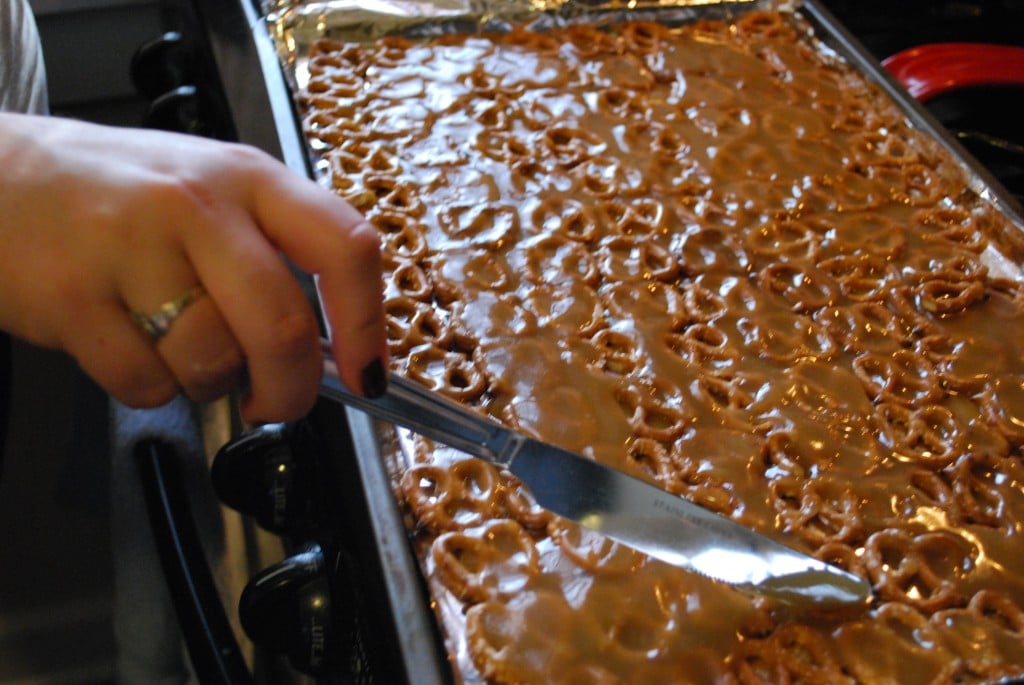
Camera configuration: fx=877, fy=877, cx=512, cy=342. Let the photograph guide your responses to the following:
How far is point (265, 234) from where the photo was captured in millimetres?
591

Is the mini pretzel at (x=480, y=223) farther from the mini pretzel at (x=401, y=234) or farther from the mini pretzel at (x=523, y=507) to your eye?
the mini pretzel at (x=523, y=507)

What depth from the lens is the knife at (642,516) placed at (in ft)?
2.78

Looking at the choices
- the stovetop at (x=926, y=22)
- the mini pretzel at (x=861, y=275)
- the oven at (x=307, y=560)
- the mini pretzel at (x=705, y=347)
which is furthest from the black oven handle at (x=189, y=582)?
the stovetop at (x=926, y=22)

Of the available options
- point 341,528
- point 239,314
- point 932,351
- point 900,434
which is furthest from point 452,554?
point 932,351

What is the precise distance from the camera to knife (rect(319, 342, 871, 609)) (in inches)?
33.4

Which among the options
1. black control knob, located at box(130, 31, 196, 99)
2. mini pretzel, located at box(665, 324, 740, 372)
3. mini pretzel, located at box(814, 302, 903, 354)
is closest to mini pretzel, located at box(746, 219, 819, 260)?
mini pretzel, located at box(814, 302, 903, 354)

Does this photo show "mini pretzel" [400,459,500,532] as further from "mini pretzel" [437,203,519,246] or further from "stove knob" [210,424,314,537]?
"mini pretzel" [437,203,519,246]

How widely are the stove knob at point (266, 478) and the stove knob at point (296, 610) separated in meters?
0.13

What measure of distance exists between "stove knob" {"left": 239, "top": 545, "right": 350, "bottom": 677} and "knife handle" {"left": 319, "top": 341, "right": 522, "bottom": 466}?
0.24m

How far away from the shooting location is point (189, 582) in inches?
40.9

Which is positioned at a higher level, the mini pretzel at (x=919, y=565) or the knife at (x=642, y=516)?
the knife at (x=642, y=516)

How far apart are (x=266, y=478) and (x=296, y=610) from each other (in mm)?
189

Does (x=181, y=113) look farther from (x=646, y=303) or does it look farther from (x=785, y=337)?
(x=785, y=337)

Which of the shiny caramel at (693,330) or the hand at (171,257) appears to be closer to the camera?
the hand at (171,257)
